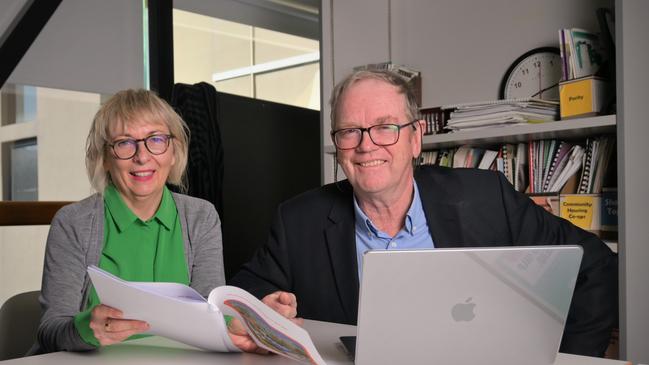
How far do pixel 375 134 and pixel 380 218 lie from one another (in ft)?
0.86

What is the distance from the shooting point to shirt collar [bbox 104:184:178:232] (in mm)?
1764

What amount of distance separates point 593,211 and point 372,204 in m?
1.07

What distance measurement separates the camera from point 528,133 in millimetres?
2529

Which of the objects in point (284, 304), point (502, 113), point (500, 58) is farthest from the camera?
point (500, 58)

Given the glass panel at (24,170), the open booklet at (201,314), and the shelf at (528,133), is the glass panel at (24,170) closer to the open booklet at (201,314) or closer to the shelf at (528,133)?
the shelf at (528,133)

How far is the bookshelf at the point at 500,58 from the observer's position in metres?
2.18

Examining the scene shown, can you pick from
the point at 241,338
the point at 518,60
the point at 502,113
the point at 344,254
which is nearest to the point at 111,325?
the point at 241,338

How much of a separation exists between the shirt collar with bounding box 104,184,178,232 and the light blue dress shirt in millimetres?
554

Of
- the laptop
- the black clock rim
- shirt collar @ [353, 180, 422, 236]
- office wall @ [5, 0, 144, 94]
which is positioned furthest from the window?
the laptop

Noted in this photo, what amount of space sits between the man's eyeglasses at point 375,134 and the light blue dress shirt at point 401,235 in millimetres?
197

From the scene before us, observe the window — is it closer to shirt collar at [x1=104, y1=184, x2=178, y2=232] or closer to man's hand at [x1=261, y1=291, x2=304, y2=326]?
shirt collar at [x1=104, y1=184, x2=178, y2=232]

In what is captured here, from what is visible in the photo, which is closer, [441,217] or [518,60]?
[441,217]

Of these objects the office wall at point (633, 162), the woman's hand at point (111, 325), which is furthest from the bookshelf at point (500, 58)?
the woman's hand at point (111, 325)

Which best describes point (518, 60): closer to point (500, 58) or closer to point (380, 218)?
point (500, 58)
